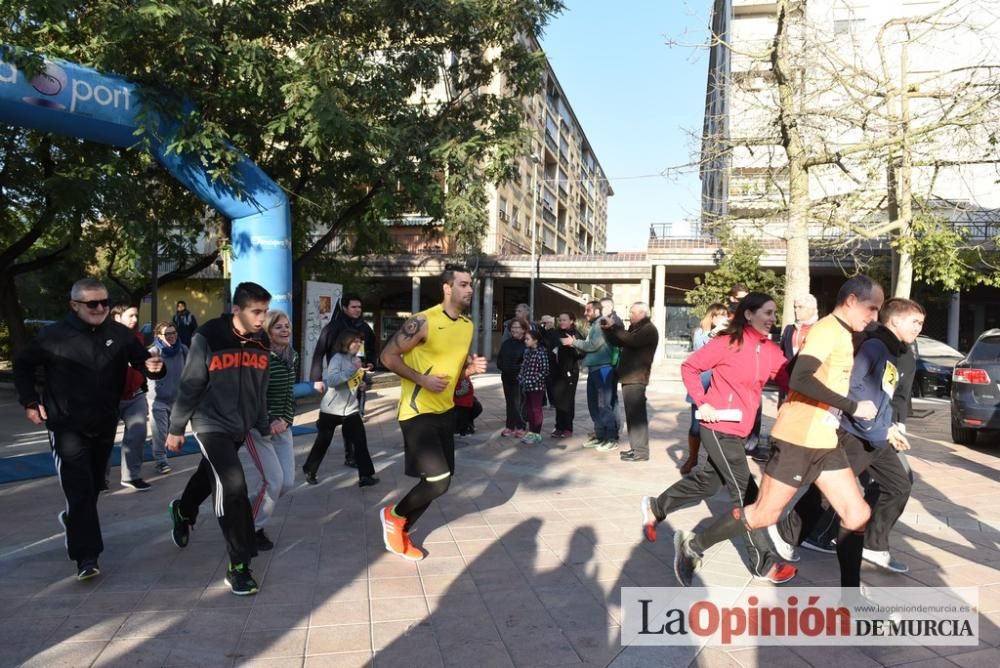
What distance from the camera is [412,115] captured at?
1188cm

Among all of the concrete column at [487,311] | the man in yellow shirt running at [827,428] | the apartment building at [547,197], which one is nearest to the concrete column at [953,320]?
the apartment building at [547,197]

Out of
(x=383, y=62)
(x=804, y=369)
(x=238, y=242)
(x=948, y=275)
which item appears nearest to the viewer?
(x=804, y=369)

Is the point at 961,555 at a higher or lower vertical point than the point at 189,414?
lower

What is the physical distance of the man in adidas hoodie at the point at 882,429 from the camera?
377 cm

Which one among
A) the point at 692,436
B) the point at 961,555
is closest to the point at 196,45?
the point at 692,436

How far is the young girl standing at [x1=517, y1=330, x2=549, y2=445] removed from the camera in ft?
27.9

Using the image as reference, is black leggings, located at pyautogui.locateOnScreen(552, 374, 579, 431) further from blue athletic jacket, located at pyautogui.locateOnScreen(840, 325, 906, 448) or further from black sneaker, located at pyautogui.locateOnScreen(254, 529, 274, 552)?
blue athletic jacket, located at pyautogui.locateOnScreen(840, 325, 906, 448)

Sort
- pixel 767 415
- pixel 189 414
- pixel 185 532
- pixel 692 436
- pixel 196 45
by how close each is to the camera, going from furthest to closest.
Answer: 1. pixel 767 415
2. pixel 196 45
3. pixel 692 436
4. pixel 185 532
5. pixel 189 414

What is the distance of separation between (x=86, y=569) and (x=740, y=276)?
80.2 ft

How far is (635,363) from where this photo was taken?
733cm

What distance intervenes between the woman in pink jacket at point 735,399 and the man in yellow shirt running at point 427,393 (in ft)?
4.83

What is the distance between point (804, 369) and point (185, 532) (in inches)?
153

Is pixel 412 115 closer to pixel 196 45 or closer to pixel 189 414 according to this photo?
pixel 196 45

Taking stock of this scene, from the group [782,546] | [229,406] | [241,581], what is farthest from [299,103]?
[782,546]
